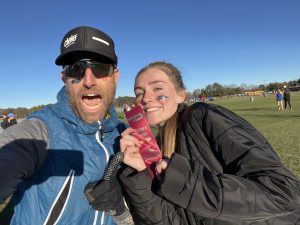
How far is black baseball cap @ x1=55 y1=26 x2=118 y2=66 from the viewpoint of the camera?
2094 millimetres

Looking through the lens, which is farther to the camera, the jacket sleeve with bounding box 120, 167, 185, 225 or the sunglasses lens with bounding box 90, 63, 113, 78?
the sunglasses lens with bounding box 90, 63, 113, 78

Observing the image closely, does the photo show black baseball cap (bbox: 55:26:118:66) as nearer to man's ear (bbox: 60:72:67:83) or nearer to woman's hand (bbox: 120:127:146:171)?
man's ear (bbox: 60:72:67:83)

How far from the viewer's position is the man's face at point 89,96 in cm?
214

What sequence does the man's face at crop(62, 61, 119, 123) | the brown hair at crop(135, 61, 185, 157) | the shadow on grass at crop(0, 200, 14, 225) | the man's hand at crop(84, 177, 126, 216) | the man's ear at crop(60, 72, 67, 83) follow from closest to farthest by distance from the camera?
the man's hand at crop(84, 177, 126, 216)
the man's face at crop(62, 61, 119, 123)
the man's ear at crop(60, 72, 67, 83)
the brown hair at crop(135, 61, 185, 157)
the shadow on grass at crop(0, 200, 14, 225)

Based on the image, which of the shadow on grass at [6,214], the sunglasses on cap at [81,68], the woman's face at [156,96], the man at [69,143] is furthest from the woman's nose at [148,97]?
the shadow on grass at [6,214]

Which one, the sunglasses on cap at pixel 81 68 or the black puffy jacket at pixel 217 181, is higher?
the sunglasses on cap at pixel 81 68

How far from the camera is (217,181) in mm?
1613

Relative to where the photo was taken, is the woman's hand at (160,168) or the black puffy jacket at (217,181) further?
the woman's hand at (160,168)

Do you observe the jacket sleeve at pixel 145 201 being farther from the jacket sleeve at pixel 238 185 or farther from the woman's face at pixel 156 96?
the woman's face at pixel 156 96

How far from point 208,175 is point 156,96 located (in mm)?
1254

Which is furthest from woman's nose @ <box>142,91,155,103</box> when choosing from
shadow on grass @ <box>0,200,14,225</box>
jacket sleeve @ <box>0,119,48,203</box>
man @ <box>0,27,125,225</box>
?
shadow on grass @ <box>0,200,14,225</box>

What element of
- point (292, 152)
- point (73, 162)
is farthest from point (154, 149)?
point (292, 152)

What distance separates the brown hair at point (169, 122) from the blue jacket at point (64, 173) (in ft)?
1.85

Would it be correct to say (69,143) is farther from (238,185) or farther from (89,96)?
(238,185)
